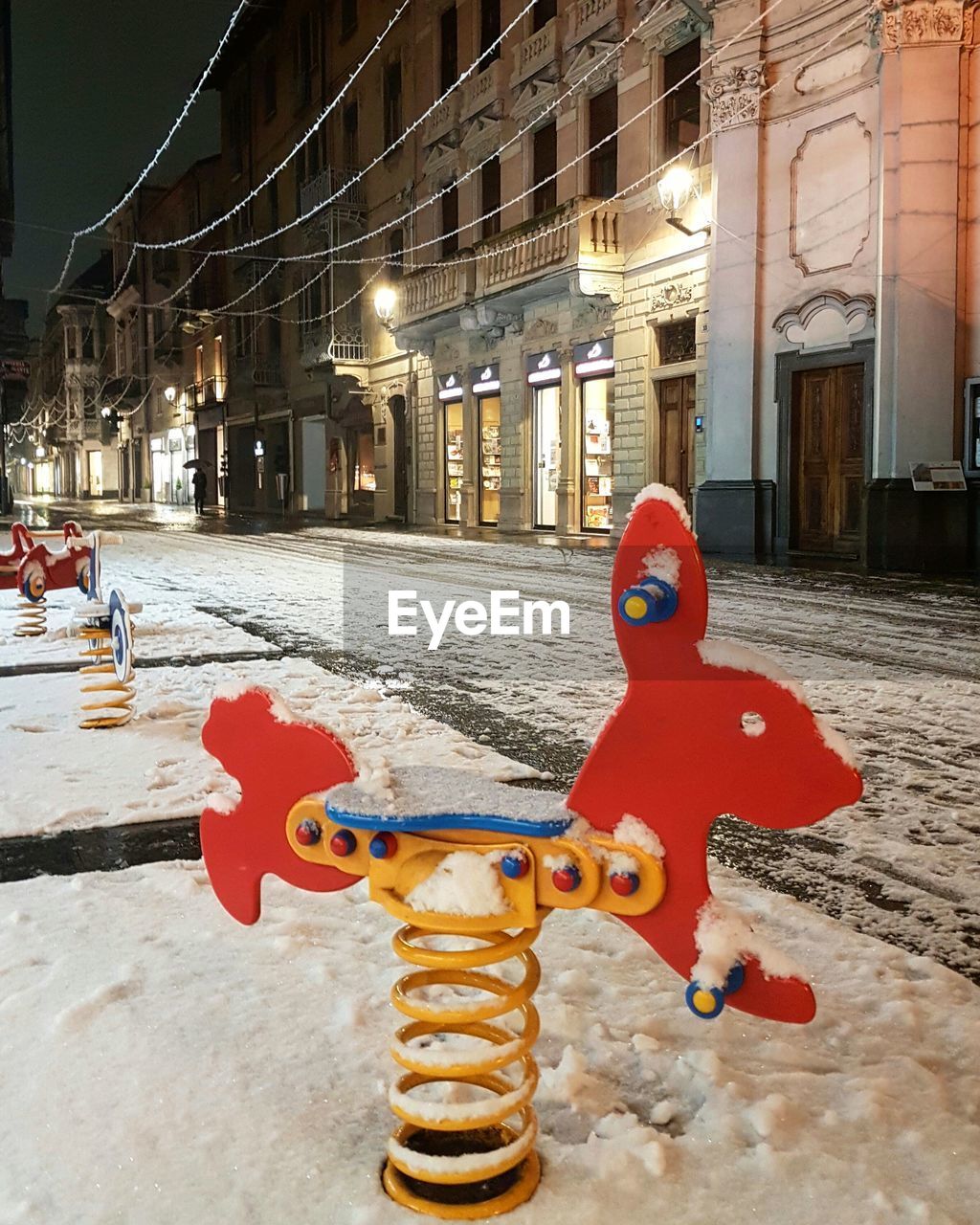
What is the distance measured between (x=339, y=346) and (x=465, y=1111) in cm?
3248

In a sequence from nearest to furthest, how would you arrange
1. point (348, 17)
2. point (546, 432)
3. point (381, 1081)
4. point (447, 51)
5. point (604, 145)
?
1. point (381, 1081)
2. point (604, 145)
3. point (546, 432)
4. point (447, 51)
5. point (348, 17)

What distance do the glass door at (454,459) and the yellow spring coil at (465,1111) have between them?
1059 inches

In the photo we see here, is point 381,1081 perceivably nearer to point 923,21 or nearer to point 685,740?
point 685,740

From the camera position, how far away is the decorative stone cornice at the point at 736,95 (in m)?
17.4

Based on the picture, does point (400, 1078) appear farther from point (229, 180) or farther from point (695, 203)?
point (229, 180)

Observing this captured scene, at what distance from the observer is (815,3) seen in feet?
53.7

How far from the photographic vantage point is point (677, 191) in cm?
1861

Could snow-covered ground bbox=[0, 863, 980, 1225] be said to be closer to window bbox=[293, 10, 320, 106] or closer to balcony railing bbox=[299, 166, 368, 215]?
balcony railing bbox=[299, 166, 368, 215]

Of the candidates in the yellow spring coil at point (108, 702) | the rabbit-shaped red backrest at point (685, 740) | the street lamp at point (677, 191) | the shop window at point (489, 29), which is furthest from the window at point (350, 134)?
the rabbit-shaped red backrest at point (685, 740)

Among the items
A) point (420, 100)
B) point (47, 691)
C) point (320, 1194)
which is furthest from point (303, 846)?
point (420, 100)

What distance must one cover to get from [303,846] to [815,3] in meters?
17.8

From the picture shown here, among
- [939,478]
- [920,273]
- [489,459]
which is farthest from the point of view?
[489,459]

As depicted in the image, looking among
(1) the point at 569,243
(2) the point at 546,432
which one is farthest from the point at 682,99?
(2) the point at 546,432

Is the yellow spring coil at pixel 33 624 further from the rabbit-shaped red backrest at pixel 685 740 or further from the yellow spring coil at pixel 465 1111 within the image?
the rabbit-shaped red backrest at pixel 685 740
